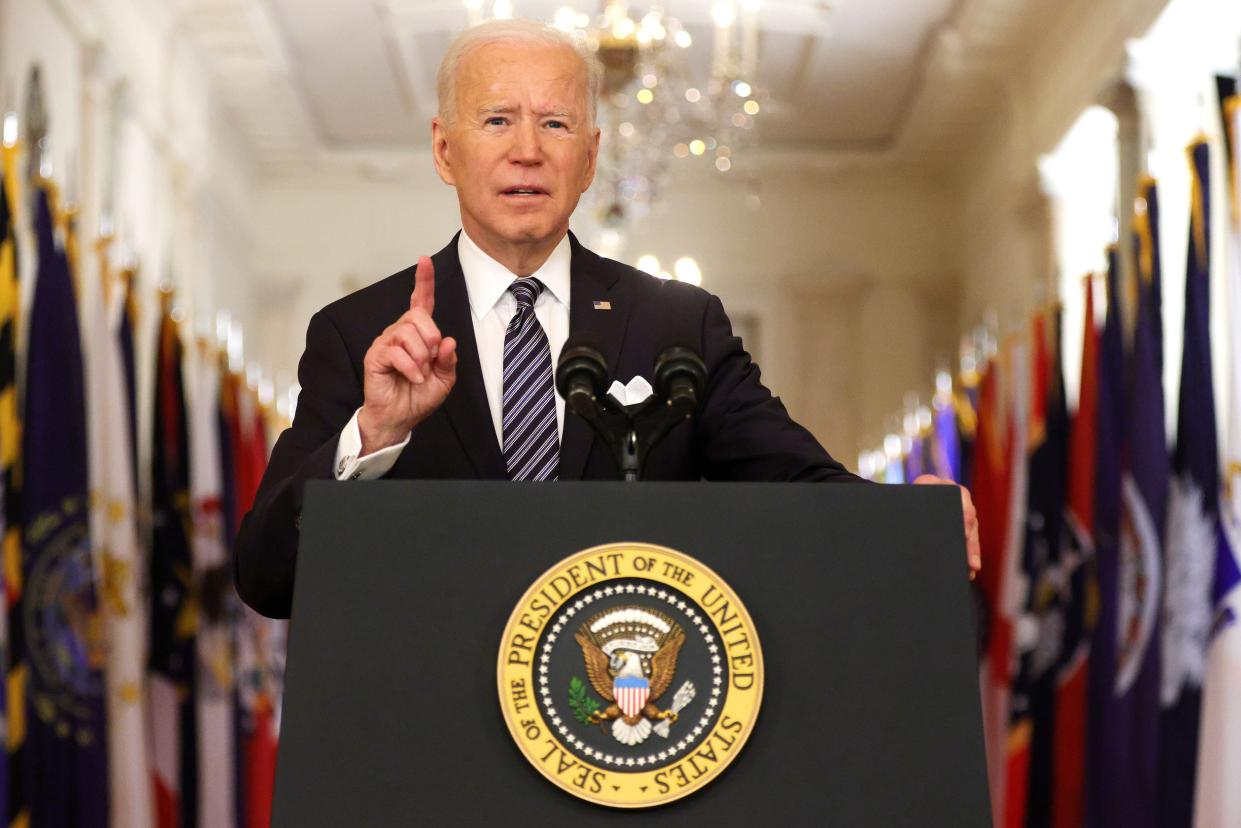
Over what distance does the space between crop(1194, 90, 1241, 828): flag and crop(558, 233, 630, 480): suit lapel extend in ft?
11.6

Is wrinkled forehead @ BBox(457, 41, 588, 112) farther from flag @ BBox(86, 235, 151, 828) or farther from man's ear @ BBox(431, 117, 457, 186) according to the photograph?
flag @ BBox(86, 235, 151, 828)

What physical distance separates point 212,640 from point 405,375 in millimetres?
5984

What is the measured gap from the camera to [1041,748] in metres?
7.19

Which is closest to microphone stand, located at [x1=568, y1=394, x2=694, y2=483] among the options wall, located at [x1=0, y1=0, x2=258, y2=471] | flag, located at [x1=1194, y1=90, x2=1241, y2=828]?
flag, located at [x1=1194, y1=90, x2=1241, y2=828]

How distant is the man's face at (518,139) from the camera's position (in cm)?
222

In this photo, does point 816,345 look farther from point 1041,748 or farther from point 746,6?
point 1041,748

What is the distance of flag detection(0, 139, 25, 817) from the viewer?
17.0ft

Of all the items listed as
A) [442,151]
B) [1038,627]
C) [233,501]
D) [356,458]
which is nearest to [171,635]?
[233,501]

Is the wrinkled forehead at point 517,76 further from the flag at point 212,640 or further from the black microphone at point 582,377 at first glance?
the flag at point 212,640

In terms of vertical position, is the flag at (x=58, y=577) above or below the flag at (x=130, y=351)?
below

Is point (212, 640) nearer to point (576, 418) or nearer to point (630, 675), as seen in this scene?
point (576, 418)

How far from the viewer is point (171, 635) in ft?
23.4

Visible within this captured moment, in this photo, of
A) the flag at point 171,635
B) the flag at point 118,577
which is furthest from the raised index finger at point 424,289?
the flag at point 171,635

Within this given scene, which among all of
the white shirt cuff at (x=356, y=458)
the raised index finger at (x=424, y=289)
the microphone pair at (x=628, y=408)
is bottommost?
the white shirt cuff at (x=356, y=458)
